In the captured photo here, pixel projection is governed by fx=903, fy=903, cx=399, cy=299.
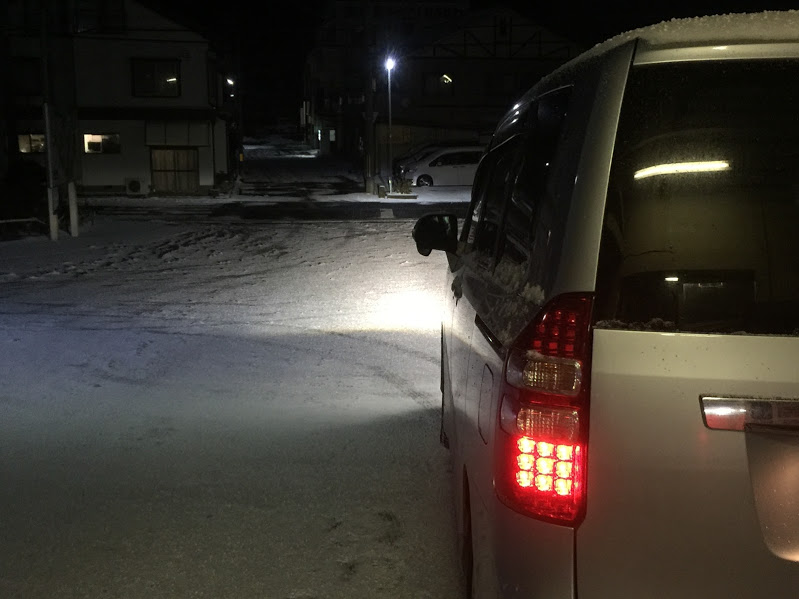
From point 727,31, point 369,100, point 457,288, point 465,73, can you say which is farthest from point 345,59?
point 727,31

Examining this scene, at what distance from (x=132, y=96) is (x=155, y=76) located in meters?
1.26

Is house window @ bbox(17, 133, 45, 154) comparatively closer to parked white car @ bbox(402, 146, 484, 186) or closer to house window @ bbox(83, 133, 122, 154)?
house window @ bbox(83, 133, 122, 154)

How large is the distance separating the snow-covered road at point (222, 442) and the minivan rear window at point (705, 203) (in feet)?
7.45

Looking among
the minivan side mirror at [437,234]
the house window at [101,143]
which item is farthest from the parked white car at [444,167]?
the minivan side mirror at [437,234]

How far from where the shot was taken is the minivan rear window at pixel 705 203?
228cm

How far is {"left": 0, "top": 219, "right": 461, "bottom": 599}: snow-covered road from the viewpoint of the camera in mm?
4355

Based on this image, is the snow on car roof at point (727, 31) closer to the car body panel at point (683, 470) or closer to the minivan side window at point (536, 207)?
the minivan side window at point (536, 207)

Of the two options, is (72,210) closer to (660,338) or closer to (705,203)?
(705,203)

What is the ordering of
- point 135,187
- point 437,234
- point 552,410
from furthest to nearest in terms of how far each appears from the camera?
point 135,187, point 437,234, point 552,410

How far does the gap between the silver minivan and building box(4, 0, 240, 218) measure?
36076 millimetres

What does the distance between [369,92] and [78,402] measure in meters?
26.4

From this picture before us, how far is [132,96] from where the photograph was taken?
3738cm

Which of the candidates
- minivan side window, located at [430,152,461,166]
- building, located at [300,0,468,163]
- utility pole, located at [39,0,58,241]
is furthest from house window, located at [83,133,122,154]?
building, located at [300,0,468,163]

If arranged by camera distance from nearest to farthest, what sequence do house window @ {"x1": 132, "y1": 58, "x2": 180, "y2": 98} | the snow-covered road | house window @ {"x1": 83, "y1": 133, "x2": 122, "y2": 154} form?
the snow-covered road
house window @ {"x1": 132, "y1": 58, "x2": 180, "y2": 98}
house window @ {"x1": 83, "y1": 133, "x2": 122, "y2": 154}
